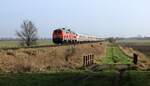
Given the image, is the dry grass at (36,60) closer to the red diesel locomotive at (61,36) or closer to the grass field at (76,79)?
the grass field at (76,79)

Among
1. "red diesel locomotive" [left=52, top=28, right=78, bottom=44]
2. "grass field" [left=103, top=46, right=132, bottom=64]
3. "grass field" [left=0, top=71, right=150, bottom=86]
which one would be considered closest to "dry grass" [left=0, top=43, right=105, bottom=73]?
"grass field" [left=0, top=71, right=150, bottom=86]

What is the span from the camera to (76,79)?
62.2 feet

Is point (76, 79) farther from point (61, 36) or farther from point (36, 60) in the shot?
point (61, 36)

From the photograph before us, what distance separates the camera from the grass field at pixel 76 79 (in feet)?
59.7

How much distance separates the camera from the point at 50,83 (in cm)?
1850

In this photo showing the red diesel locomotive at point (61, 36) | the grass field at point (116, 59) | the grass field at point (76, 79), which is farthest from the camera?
the red diesel locomotive at point (61, 36)

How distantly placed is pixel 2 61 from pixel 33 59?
3965 mm

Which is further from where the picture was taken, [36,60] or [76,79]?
[36,60]

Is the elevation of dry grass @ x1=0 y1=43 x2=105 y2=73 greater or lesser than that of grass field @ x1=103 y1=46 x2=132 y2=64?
greater

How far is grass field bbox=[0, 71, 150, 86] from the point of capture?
18.2 meters

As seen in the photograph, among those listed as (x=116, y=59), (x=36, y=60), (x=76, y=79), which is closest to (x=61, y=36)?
(x=116, y=59)

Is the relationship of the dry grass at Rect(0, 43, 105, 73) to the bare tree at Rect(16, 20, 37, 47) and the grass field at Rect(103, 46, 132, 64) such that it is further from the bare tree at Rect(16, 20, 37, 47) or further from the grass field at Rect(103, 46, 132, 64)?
the bare tree at Rect(16, 20, 37, 47)

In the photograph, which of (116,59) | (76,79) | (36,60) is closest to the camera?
(76,79)

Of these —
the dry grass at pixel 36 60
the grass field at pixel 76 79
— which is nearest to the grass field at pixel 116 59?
the dry grass at pixel 36 60
